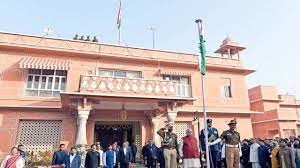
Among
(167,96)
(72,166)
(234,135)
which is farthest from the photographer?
(167,96)

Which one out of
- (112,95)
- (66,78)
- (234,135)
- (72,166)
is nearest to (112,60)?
(66,78)

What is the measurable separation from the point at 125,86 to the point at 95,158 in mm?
4971

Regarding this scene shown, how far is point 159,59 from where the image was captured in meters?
16.9

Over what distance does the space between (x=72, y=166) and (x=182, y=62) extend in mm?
11249

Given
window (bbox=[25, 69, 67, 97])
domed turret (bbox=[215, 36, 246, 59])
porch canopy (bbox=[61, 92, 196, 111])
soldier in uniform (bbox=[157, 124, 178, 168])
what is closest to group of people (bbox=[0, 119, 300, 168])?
soldier in uniform (bbox=[157, 124, 178, 168])

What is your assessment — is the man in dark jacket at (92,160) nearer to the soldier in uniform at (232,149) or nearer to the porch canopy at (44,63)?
the soldier in uniform at (232,149)

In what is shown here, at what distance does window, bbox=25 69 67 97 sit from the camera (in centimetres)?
1420

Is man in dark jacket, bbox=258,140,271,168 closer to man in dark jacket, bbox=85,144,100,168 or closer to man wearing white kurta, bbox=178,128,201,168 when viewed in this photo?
man wearing white kurta, bbox=178,128,201,168

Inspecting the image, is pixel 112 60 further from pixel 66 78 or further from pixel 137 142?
pixel 137 142

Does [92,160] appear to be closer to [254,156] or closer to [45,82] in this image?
[254,156]

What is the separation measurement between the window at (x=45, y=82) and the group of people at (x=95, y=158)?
6086 mm

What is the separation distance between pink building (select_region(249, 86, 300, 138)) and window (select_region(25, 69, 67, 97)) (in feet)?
54.1

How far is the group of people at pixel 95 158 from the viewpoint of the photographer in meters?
8.48

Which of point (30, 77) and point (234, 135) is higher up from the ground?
point (30, 77)
